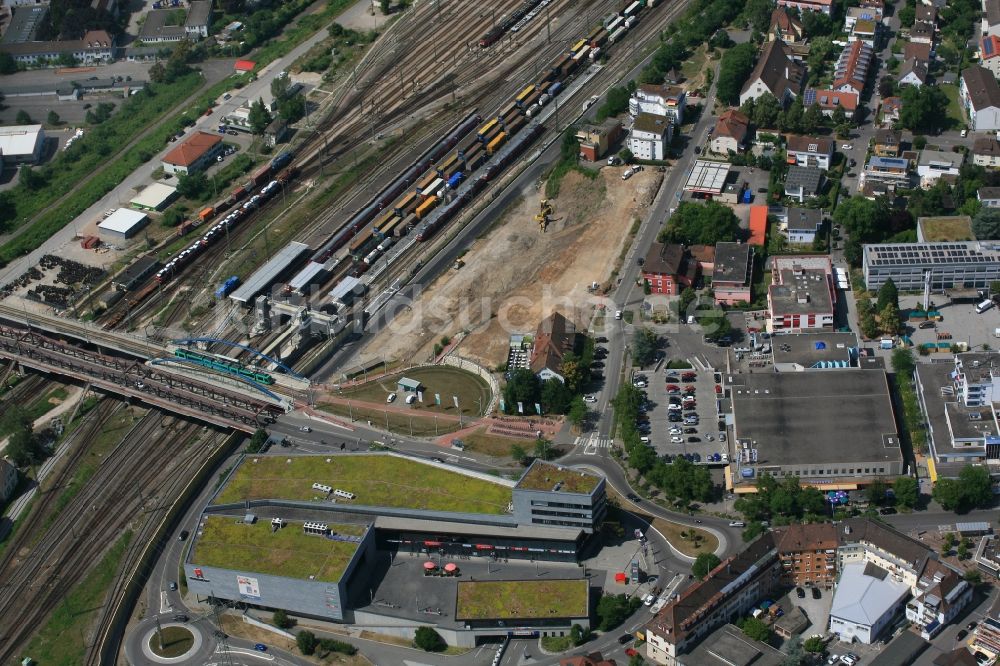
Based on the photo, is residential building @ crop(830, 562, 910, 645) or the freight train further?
the freight train

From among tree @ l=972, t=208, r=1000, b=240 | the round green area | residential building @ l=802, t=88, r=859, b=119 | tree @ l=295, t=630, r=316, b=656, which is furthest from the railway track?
residential building @ l=802, t=88, r=859, b=119

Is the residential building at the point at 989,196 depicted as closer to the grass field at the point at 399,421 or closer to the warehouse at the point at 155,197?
the grass field at the point at 399,421

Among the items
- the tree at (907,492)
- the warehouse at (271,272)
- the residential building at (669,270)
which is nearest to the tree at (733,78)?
the residential building at (669,270)

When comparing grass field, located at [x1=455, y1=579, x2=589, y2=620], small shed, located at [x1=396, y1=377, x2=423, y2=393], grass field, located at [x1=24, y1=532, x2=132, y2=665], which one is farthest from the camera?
small shed, located at [x1=396, y1=377, x2=423, y2=393]

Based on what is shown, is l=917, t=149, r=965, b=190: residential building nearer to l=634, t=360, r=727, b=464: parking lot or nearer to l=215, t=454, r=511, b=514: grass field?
l=634, t=360, r=727, b=464: parking lot

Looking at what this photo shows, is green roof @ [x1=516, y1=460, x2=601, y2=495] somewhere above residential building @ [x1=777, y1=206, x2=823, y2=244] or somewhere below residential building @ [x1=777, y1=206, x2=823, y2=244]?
below

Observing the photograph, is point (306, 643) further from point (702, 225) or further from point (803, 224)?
point (803, 224)

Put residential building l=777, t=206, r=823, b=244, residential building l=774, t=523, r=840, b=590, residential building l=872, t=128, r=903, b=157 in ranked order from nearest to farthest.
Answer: residential building l=774, t=523, r=840, b=590
residential building l=777, t=206, r=823, b=244
residential building l=872, t=128, r=903, b=157
